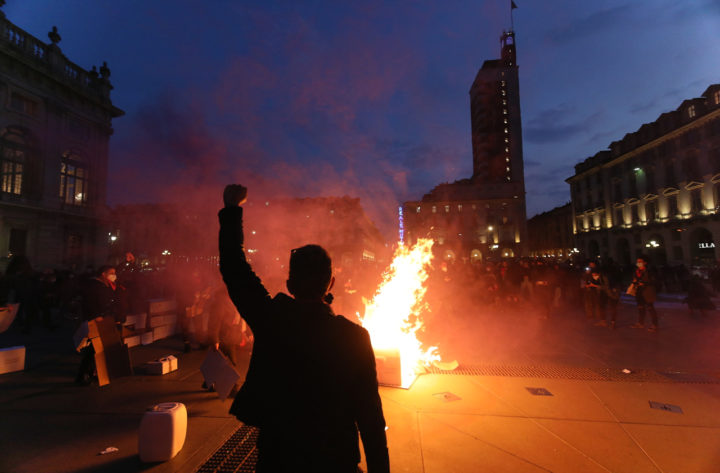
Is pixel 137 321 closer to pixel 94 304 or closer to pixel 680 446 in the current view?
pixel 94 304

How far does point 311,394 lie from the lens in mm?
1161

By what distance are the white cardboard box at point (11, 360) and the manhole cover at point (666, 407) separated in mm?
9210

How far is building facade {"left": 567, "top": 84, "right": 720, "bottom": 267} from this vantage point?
30.0 meters

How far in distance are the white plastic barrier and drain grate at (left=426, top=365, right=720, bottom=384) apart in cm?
356

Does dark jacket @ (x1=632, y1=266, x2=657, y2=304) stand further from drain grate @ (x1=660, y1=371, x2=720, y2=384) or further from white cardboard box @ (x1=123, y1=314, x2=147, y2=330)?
white cardboard box @ (x1=123, y1=314, x2=147, y2=330)

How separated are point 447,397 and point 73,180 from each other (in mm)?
26260

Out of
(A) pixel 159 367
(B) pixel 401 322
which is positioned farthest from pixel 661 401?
(A) pixel 159 367

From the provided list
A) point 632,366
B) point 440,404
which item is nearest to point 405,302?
point 440,404

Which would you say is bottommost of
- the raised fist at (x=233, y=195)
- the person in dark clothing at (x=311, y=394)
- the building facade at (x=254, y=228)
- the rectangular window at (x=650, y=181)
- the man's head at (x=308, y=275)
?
the person in dark clothing at (x=311, y=394)

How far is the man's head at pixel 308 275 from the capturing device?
1.33 meters

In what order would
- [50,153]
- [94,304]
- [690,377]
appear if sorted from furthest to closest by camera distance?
[50,153] → [94,304] → [690,377]

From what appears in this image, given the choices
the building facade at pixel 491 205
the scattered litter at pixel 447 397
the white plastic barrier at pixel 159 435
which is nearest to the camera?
the white plastic barrier at pixel 159 435

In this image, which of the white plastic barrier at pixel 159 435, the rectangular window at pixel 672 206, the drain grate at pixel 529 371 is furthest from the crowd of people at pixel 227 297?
the rectangular window at pixel 672 206

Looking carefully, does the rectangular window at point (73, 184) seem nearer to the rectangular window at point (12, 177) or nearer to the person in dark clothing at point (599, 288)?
the rectangular window at point (12, 177)
